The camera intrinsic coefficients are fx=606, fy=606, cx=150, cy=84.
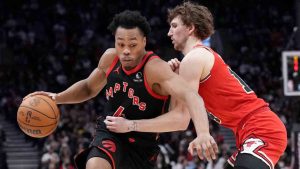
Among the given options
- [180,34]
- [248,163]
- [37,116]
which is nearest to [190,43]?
[180,34]

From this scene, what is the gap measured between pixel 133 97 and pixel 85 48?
1477cm

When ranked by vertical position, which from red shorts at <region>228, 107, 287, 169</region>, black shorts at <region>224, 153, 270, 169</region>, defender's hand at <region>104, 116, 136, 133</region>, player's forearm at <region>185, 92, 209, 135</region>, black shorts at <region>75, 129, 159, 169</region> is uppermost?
player's forearm at <region>185, 92, 209, 135</region>

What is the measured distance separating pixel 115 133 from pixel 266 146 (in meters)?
1.18

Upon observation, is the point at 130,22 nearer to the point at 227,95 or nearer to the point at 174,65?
the point at 174,65

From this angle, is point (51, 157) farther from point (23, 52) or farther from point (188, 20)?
point (188, 20)

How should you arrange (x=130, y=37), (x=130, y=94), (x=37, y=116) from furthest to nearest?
1. (x=37, y=116)
2. (x=130, y=94)
3. (x=130, y=37)

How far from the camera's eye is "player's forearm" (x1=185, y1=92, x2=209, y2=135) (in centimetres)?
395

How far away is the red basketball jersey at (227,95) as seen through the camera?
4.44 meters

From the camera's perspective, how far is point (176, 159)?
13391 mm

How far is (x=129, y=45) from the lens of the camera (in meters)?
4.55

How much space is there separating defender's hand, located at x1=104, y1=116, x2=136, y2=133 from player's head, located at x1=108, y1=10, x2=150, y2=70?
17.7 inches

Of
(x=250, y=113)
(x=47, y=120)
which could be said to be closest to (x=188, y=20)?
(x=250, y=113)

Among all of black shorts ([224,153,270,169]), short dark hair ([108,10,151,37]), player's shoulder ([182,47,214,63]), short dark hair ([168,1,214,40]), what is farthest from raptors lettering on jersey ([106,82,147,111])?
black shorts ([224,153,270,169])

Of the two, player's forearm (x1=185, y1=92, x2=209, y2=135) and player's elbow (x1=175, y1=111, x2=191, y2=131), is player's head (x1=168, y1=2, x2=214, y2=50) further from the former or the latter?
player's forearm (x1=185, y1=92, x2=209, y2=135)
